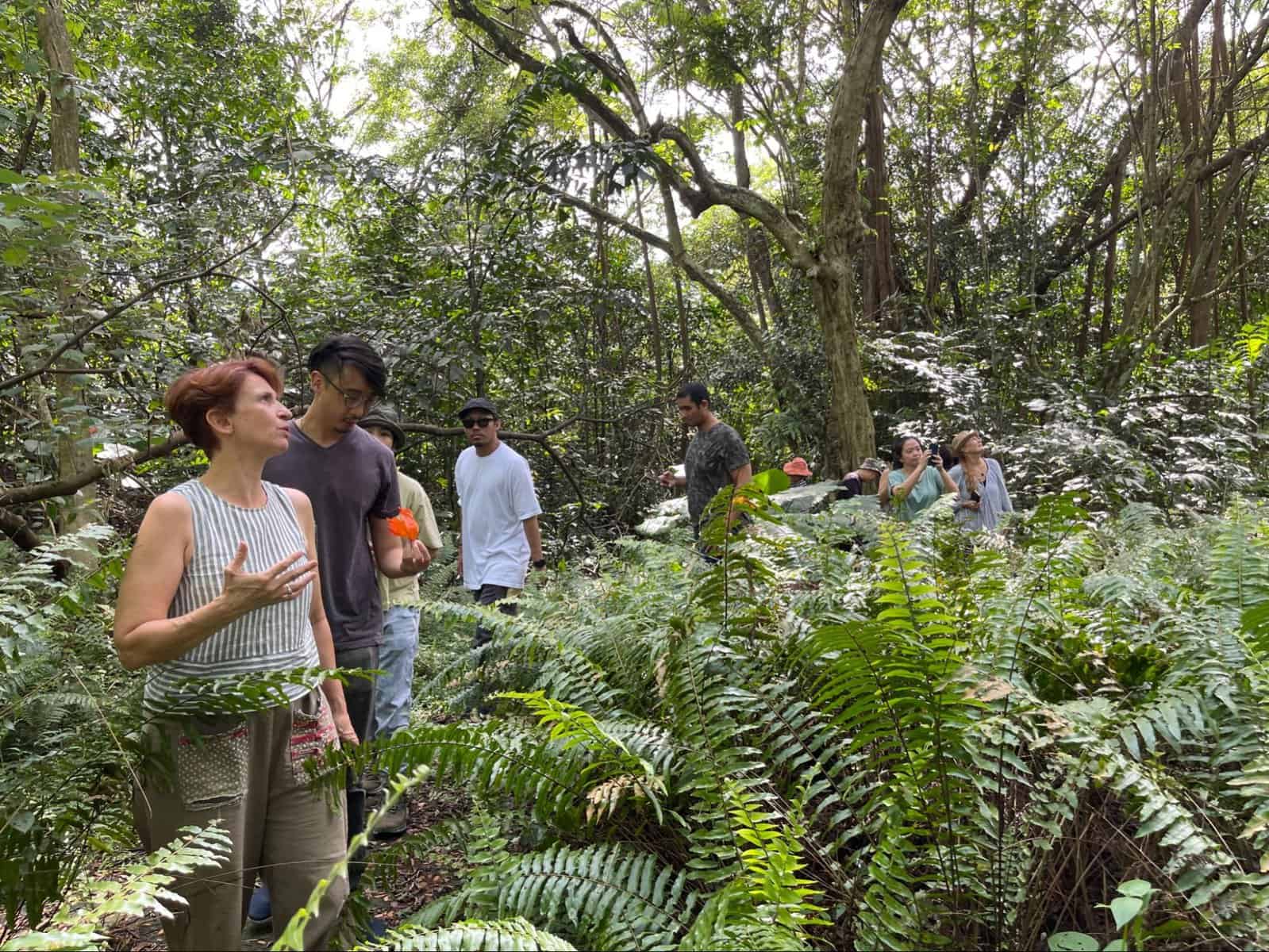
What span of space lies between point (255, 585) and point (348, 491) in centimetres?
123

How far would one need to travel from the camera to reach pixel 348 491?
3176mm

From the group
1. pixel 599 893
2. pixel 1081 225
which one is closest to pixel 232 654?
pixel 599 893

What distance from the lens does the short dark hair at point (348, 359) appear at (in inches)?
119

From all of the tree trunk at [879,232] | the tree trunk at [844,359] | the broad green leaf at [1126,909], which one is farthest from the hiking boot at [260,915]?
the tree trunk at [879,232]

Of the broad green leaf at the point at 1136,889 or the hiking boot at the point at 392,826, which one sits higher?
the broad green leaf at the point at 1136,889

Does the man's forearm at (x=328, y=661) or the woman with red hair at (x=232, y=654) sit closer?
the woman with red hair at (x=232, y=654)

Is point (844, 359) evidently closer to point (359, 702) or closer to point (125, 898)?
point (359, 702)

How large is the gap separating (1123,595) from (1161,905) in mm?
1501

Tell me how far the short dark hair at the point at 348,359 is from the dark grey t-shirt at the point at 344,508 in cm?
25

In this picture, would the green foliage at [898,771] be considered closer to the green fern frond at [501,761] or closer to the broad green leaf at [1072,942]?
the green fern frond at [501,761]

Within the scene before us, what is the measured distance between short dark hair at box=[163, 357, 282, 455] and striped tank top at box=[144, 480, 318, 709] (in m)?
0.15

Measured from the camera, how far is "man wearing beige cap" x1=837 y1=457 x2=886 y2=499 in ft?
24.2

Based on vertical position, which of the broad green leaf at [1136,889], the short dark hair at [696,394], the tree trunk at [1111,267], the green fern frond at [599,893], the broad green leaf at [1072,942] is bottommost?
the broad green leaf at [1072,942]

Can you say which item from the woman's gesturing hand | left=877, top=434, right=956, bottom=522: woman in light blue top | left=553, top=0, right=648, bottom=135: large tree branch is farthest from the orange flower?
left=553, top=0, right=648, bottom=135: large tree branch
